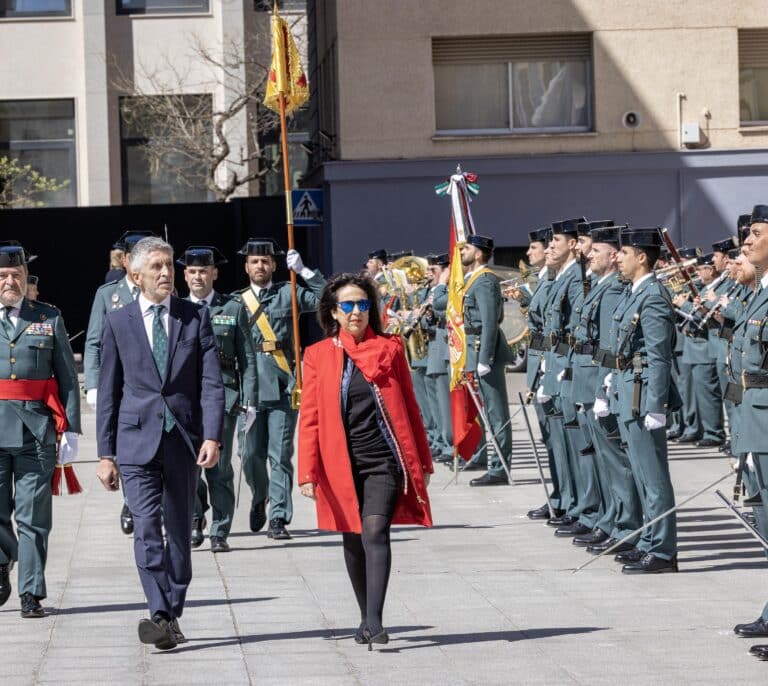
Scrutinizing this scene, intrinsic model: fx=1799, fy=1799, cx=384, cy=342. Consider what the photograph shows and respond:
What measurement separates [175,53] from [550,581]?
31425 mm

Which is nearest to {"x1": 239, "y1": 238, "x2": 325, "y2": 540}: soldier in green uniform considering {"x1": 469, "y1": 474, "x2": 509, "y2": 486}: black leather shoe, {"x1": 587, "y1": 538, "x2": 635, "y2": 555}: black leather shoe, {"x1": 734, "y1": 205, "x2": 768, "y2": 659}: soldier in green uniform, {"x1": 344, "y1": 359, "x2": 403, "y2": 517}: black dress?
{"x1": 587, "y1": 538, "x2": 635, "y2": 555}: black leather shoe

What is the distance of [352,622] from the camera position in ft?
30.5

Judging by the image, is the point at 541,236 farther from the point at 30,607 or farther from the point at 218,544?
the point at 30,607

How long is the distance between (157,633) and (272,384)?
435 centimetres

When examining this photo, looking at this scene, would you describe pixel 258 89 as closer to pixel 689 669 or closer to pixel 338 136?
pixel 338 136

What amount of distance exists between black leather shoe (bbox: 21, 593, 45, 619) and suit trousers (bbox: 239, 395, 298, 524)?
10.3 ft

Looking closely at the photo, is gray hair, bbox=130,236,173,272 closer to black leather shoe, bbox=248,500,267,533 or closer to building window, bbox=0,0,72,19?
black leather shoe, bbox=248,500,267,533

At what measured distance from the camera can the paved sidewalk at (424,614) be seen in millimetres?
8055

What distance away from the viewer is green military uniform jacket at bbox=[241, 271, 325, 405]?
12.7 meters

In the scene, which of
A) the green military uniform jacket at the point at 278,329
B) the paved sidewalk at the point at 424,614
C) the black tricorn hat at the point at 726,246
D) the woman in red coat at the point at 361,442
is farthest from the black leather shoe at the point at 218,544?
the black tricorn hat at the point at 726,246

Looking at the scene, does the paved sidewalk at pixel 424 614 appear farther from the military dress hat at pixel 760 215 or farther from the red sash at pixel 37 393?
the military dress hat at pixel 760 215

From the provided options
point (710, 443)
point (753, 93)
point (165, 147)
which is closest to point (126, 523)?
point (710, 443)

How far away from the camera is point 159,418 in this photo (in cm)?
870

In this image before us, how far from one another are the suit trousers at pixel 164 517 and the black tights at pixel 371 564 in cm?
82
